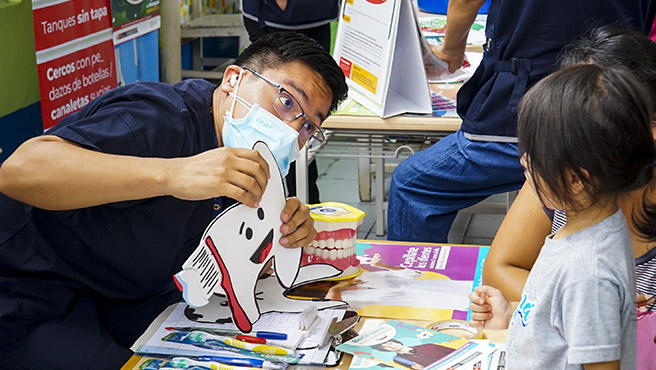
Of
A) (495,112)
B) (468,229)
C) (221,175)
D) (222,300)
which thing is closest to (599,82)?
(221,175)

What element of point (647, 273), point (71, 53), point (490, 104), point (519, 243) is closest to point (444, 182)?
point (490, 104)

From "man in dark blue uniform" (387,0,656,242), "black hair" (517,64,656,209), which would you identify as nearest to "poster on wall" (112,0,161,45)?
"man in dark blue uniform" (387,0,656,242)

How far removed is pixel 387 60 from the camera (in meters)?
2.69

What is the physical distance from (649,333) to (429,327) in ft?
1.32

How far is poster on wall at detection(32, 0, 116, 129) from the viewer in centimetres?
378

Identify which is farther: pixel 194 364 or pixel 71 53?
pixel 71 53

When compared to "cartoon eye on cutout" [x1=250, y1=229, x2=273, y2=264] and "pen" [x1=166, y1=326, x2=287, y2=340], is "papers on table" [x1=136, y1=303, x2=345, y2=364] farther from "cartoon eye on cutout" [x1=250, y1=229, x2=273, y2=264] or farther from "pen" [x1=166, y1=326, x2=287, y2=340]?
"cartoon eye on cutout" [x1=250, y1=229, x2=273, y2=264]

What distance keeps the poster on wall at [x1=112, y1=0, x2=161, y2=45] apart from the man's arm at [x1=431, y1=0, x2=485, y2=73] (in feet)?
7.62

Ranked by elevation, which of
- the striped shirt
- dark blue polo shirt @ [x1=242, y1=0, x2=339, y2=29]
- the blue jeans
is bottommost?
the blue jeans

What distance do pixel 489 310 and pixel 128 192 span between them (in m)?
0.72

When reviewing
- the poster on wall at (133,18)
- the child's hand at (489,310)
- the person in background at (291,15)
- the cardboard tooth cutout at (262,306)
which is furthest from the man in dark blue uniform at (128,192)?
the poster on wall at (133,18)

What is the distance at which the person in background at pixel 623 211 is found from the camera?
150cm

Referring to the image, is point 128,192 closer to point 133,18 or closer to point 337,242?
point 337,242

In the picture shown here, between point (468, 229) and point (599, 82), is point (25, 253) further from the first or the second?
point (468, 229)
